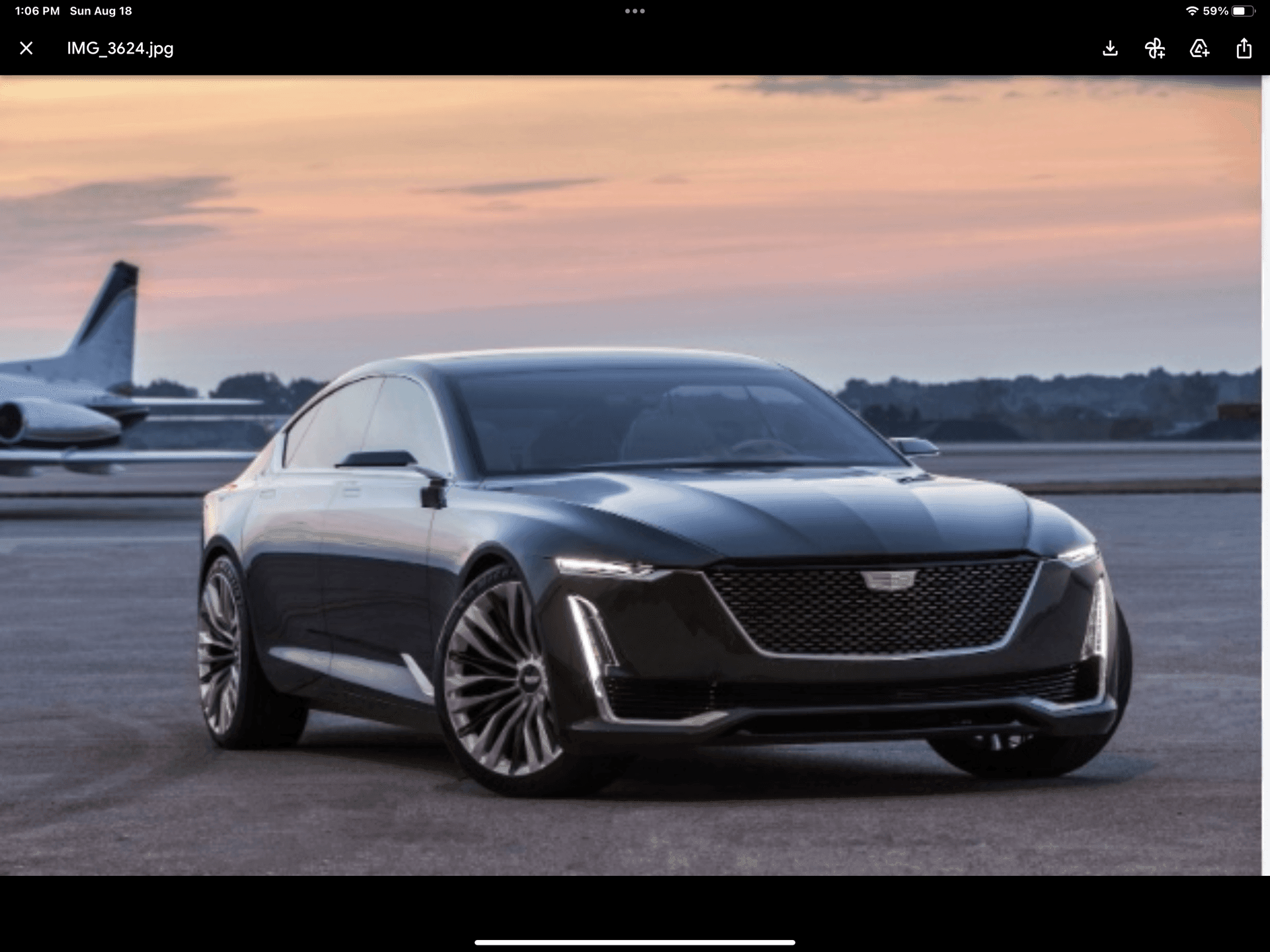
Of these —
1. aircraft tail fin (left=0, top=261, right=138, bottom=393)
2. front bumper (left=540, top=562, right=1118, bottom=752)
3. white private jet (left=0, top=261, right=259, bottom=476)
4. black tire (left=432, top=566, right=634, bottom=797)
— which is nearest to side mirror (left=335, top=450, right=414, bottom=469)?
black tire (left=432, top=566, right=634, bottom=797)

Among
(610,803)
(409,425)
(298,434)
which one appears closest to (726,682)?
(610,803)

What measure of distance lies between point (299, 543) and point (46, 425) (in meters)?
39.5

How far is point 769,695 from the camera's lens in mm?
7516

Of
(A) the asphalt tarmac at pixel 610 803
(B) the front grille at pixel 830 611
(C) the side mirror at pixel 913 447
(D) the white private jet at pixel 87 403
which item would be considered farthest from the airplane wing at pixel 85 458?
(B) the front grille at pixel 830 611

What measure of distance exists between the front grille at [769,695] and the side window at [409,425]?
61.5 inches

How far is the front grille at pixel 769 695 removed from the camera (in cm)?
750

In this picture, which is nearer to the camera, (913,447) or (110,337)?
(913,447)

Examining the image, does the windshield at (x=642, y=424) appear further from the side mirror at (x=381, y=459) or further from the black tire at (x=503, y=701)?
the black tire at (x=503, y=701)

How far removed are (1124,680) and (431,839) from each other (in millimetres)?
2534

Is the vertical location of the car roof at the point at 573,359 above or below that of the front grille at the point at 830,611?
above
